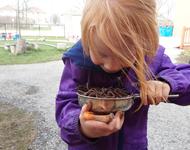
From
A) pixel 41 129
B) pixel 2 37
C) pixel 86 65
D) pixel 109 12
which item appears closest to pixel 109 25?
pixel 109 12

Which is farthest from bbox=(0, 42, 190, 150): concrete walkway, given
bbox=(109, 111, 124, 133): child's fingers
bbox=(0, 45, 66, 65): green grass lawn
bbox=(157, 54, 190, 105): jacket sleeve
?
bbox=(109, 111, 124, 133): child's fingers

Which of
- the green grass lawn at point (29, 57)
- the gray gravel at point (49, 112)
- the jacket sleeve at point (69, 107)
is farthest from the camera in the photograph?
the green grass lawn at point (29, 57)

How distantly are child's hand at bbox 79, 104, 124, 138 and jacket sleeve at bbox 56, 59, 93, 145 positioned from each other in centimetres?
4

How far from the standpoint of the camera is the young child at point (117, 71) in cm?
74

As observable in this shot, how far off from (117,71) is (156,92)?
0.35ft

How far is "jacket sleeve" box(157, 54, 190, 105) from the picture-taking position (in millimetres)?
888

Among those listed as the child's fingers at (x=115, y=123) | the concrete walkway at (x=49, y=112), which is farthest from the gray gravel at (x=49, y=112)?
the child's fingers at (x=115, y=123)

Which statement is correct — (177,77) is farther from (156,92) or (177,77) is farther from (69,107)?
(69,107)

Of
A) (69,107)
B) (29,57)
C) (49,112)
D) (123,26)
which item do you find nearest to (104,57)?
(123,26)

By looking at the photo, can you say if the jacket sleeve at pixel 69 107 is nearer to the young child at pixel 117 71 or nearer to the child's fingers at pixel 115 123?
the young child at pixel 117 71

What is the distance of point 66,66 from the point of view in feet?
3.08

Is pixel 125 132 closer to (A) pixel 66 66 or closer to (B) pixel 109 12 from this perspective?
(A) pixel 66 66

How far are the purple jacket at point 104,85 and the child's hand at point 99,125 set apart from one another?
0.13ft

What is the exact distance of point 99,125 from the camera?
0.75m
